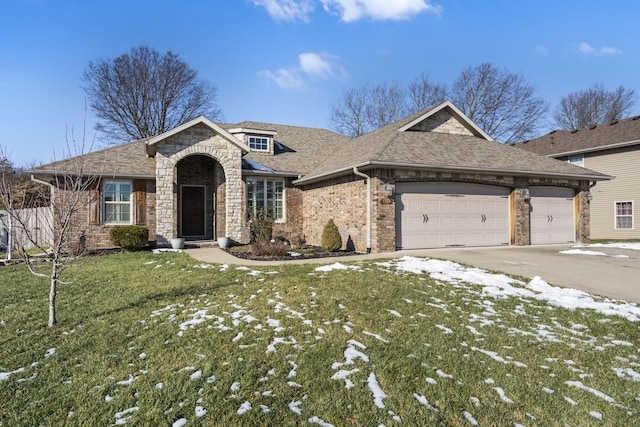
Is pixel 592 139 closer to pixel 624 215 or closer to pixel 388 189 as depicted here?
pixel 624 215

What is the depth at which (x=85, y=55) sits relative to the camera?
26031 millimetres

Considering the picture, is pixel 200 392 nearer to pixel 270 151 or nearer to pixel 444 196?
pixel 444 196

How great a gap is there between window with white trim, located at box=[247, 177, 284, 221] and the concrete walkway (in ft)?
11.3

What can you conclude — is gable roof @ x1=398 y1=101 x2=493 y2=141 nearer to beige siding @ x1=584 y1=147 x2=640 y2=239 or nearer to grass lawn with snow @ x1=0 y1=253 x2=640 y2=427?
beige siding @ x1=584 y1=147 x2=640 y2=239

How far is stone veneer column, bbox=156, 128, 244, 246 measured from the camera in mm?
13055

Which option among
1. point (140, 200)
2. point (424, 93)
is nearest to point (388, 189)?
point (140, 200)

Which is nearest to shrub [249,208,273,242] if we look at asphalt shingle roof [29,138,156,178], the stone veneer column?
the stone veneer column

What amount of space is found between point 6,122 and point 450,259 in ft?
42.9

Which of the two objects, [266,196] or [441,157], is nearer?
[441,157]

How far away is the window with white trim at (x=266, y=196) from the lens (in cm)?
1477

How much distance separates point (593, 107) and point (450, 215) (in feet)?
107

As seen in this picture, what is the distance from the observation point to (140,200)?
533 inches

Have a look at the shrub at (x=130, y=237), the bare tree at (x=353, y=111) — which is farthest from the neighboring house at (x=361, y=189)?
the bare tree at (x=353, y=111)

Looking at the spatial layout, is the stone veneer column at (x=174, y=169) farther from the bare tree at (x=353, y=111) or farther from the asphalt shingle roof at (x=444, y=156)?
the bare tree at (x=353, y=111)
